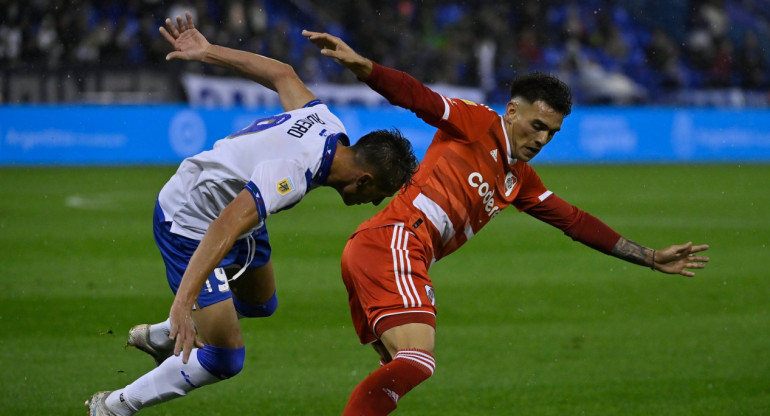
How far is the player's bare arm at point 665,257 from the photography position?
5.19 metres

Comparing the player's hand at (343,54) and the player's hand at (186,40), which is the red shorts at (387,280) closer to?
the player's hand at (343,54)

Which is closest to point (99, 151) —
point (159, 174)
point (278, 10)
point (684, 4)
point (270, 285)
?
point (159, 174)

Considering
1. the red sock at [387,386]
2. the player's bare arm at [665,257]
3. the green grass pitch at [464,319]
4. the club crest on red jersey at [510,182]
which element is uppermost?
the club crest on red jersey at [510,182]

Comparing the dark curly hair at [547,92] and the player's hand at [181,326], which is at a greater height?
the dark curly hair at [547,92]

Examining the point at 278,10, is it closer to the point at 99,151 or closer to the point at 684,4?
the point at 99,151

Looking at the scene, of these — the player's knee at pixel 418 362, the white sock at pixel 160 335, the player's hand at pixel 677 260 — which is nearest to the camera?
the player's knee at pixel 418 362

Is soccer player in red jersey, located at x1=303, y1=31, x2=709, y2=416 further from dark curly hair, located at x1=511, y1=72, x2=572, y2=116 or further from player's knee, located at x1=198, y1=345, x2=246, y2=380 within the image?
player's knee, located at x1=198, y1=345, x2=246, y2=380

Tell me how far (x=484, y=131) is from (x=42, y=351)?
11.5ft

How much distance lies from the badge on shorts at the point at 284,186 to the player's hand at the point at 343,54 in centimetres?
59

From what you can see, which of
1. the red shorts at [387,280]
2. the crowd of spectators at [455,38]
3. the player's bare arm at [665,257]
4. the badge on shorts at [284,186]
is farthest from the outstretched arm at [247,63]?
the crowd of spectators at [455,38]

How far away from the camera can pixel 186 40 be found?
4949mm

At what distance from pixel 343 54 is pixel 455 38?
19.6 meters

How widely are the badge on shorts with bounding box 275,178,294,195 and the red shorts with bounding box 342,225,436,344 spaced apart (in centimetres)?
88

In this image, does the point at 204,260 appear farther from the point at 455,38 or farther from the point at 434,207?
the point at 455,38
